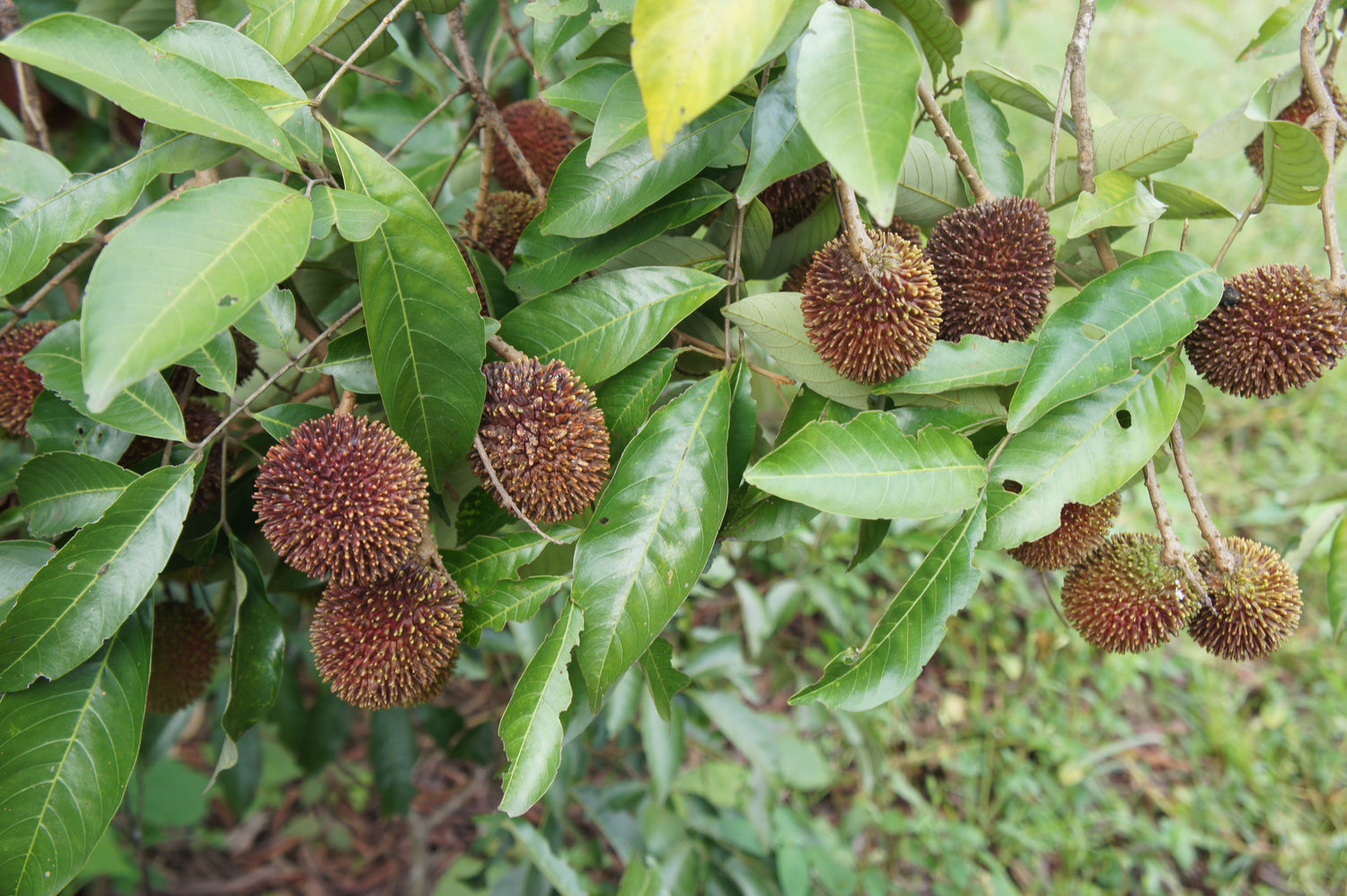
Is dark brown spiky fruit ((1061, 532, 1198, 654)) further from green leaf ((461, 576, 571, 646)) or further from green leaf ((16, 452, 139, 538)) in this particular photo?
green leaf ((16, 452, 139, 538))

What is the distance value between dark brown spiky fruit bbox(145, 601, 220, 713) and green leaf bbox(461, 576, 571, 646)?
0.45 meters

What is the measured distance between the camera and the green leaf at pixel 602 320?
31.3 inches

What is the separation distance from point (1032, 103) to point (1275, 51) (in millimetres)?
351

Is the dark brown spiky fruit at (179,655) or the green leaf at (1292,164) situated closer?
the green leaf at (1292,164)

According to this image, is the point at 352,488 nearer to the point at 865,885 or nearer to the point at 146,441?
the point at 146,441

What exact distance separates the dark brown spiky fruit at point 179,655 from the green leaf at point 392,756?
2.46 ft

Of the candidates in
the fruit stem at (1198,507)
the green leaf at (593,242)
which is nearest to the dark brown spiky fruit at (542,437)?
the green leaf at (593,242)

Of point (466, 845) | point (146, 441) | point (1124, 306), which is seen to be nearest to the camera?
point (1124, 306)

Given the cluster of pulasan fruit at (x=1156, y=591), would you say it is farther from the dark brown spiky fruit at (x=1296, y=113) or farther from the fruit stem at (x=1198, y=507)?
the dark brown spiky fruit at (x=1296, y=113)

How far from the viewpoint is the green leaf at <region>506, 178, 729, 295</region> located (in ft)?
2.77

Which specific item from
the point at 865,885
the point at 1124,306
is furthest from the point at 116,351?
the point at 865,885

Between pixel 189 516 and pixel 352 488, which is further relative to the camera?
pixel 189 516

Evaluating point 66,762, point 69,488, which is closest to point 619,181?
point 69,488

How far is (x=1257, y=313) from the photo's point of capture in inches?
31.9
